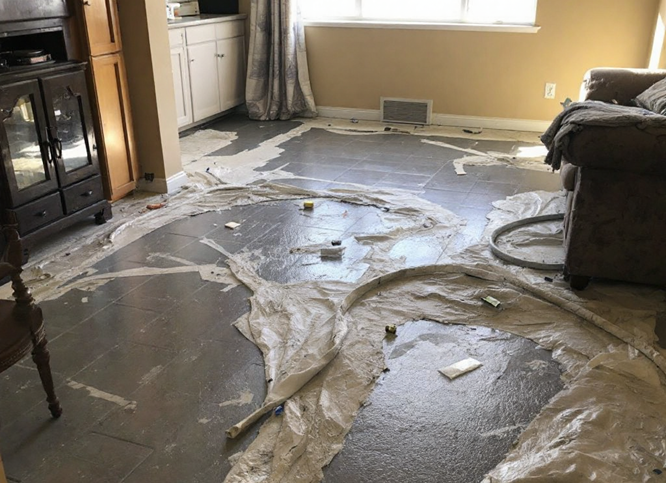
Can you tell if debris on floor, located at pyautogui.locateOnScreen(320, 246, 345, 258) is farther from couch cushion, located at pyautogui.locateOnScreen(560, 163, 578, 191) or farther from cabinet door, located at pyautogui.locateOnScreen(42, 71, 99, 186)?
cabinet door, located at pyautogui.locateOnScreen(42, 71, 99, 186)

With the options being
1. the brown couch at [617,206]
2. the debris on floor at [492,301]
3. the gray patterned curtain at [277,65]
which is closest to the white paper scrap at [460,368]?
the debris on floor at [492,301]

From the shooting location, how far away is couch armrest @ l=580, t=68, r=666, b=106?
3.51 meters

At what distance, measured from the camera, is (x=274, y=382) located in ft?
6.91

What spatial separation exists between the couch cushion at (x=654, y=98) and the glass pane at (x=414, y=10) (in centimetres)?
235

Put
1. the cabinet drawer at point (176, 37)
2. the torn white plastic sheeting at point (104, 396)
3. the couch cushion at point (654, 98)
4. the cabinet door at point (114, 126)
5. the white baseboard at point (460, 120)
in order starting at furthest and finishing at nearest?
the white baseboard at point (460, 120), the cabinet drawer at point (176, 37), the cabinet door at point (114, 126), the couch cushion at point (654, 98), the torn white plastic sheeting at point (104, 396)

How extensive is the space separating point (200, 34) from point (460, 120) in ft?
7.43

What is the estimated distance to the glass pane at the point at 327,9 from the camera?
565cm

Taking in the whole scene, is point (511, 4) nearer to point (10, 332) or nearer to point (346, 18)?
point (346, 18)

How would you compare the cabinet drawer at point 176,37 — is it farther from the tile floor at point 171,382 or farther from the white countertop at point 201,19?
the tile floor at point 171,382

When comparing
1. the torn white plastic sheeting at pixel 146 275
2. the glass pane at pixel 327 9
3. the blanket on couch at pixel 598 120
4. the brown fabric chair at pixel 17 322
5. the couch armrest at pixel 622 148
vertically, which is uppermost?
the glass pane at pixel 327 9

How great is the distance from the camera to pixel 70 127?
10.6 ft

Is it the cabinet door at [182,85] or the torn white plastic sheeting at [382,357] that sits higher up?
the cabinet door at [182,85]

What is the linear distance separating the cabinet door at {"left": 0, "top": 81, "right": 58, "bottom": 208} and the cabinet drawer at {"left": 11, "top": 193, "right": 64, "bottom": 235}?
33 millimetres

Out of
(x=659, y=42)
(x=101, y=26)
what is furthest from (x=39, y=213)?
(x=659, y=42)
